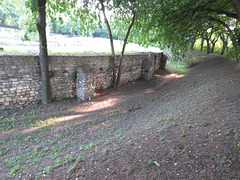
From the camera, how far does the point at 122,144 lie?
3.81 m

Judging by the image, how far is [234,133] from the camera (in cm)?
318

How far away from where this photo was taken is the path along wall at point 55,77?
6.72m

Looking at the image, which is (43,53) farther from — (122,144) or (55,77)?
(122,144)

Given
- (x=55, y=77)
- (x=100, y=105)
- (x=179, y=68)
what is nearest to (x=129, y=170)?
(x=100, y=105)

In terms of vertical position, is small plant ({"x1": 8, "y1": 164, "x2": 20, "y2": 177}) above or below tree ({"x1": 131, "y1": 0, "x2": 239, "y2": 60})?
below

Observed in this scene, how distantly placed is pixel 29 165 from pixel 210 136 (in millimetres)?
4267

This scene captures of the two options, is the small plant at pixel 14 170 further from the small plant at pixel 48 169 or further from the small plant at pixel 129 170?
the small plant at pixel 129 170

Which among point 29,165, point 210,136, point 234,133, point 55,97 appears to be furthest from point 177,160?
point 55,97

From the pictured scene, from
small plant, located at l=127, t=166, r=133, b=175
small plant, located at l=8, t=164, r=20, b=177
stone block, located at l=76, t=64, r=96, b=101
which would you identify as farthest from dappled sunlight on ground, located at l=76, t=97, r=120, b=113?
small plant, located at l=127, t=166, r=133, b=175

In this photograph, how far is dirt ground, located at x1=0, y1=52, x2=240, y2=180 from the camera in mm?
2666

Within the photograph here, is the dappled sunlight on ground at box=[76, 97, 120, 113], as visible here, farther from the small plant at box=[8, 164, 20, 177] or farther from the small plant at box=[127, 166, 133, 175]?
the small plant at box=[127, 166, 133, 175]

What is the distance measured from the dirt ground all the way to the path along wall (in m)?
0.77

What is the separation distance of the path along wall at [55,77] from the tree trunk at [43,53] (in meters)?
0.31

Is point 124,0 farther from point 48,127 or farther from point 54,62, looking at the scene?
point 48,127
